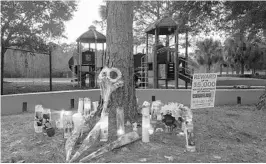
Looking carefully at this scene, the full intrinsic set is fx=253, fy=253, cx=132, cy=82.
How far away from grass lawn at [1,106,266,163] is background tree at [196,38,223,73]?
38446 millimetres

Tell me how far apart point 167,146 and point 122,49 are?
1840 millimetres

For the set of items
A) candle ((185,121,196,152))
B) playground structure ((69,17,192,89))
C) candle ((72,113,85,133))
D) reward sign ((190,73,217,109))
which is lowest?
candle ((185,121,196,152))

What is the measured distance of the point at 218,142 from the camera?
3980 mm

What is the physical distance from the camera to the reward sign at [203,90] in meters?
5.66

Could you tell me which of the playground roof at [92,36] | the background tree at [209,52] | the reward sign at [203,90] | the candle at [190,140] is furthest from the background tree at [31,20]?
the background tree at [209,52]

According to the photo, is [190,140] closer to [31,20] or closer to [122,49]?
[122,49]

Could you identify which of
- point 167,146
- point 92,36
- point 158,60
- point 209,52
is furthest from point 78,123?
point 209,52

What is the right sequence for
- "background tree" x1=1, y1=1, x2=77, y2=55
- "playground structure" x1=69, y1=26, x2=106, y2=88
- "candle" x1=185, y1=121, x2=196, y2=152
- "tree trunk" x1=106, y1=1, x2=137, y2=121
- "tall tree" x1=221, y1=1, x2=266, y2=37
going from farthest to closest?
"playground structure" x1=69, y1=26, x2=106, y2=88 → "background tree" x1=1, y1=1, x2=77, y2=55 → "tall tree" x1=221, y1=1, x2=266, y2=37 → "tree trunk" x1=106, y1=1, x2=137, y2=121 → "candle" x1=185, y1=121, x2=196, y2=152

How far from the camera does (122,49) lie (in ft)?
14.5

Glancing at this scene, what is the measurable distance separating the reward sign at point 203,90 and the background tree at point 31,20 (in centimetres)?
1165

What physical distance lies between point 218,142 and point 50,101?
17.6 ft

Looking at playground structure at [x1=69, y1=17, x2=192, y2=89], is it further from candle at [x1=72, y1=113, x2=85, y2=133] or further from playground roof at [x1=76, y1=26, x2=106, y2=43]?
candle at [x1=72, y1=113, x2=85, y2=133]

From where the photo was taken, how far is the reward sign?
5664 mm

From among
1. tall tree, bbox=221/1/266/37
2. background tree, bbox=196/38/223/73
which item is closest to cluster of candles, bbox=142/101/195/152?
tall tree, bbox=221/1/266/37
